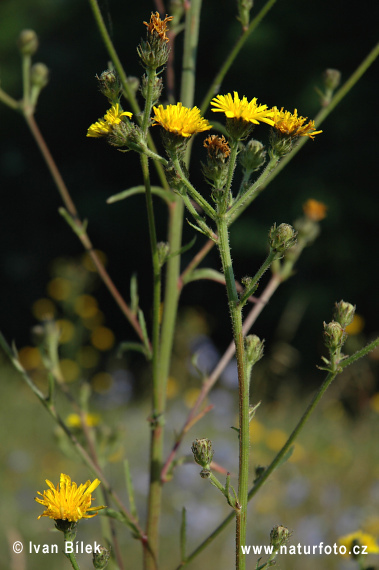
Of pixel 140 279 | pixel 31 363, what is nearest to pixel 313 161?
pixel 140 279

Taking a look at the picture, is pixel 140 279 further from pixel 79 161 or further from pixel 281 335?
pixel 281 335

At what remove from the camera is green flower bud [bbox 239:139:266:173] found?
79 cm

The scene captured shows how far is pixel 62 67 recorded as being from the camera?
703 centimetres

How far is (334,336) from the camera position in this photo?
0.76 meters

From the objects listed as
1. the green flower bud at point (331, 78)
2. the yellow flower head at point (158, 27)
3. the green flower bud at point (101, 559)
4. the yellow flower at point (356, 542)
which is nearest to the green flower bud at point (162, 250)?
the yellow flower head at point (158, 27)

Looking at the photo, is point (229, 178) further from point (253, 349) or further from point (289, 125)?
point (253, 349)

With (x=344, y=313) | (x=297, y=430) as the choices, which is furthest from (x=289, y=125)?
(x=297, y=430)

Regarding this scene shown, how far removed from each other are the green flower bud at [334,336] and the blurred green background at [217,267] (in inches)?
27.7

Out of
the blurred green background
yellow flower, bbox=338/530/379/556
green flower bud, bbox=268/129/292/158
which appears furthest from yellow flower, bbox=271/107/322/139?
yellow flower, bbox=338/530/379/556

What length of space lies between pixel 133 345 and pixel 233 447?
2.45m

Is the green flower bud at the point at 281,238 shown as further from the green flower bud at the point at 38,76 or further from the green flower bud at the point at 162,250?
the green flower bud at the point at 38,76

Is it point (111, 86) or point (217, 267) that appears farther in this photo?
point (217, 267)

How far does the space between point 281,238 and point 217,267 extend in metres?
4.19

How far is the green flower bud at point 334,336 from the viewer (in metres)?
0.75
